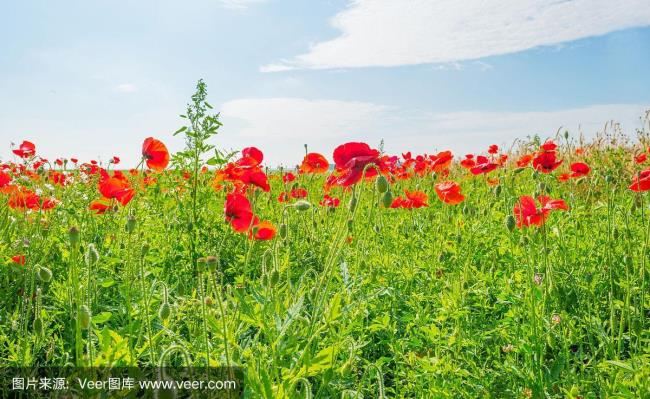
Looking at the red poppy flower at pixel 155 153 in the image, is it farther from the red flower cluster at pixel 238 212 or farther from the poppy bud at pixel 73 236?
the poppy bud at pixel 73 236

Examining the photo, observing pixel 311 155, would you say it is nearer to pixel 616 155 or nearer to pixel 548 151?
pixel 548 151

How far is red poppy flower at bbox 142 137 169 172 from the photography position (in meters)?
2.43

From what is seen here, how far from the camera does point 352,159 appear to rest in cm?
175

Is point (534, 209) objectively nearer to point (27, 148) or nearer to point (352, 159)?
point (352, 159)

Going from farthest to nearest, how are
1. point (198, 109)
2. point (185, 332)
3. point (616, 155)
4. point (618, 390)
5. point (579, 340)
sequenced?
point (616, 155) → point (198, 109) → point (185, 332) → point (579, 340) → point (618, 390)

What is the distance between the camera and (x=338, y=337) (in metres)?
1.73

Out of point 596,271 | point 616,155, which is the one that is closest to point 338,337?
point 596,271

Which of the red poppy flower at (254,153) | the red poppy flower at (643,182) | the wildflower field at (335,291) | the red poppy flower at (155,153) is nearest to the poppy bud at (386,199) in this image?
the wildflower field at (335,291)

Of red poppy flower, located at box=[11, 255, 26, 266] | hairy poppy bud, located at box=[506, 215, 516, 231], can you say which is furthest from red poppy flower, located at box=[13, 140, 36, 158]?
hairy poppy bud, located at box=[506, 215, 516, 231]

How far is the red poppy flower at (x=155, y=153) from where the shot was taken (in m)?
2.43

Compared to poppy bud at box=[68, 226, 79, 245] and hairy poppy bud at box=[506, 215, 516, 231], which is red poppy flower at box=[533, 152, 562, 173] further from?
poppy bud at box=[68, 226, 79, 245]

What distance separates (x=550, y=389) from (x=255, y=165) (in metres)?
1.58

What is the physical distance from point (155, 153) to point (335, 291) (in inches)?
50.7

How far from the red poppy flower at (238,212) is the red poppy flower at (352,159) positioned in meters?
0.46
